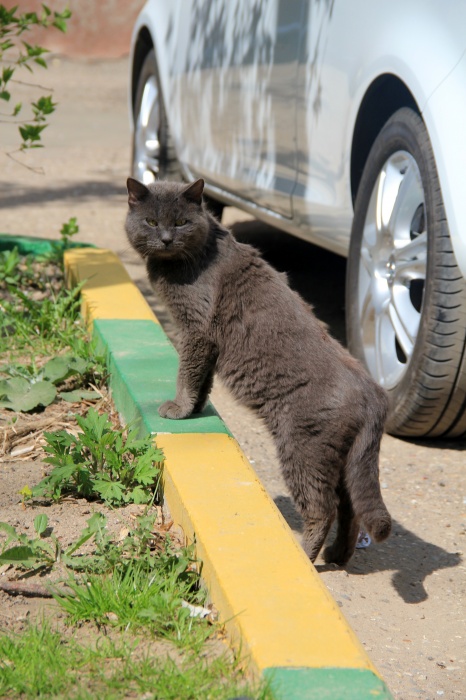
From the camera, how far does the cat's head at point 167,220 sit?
337 centimetres

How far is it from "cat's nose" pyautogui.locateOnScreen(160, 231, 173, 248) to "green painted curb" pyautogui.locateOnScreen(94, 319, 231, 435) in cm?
54

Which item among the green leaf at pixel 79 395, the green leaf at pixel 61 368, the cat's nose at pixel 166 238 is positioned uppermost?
the cat's nose at pixel 166 238

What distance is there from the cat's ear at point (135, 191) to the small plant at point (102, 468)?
3.03 ft

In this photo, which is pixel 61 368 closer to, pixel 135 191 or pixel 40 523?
pixel 135 191

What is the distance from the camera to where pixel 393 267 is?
3.99 metres

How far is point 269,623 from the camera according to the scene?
203 centimetres

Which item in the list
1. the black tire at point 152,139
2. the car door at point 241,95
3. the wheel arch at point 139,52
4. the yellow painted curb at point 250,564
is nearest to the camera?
the yellow painted curb at point 250,564

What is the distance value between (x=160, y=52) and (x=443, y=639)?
482 centimetres

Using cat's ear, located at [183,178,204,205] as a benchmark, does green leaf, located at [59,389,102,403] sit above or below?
below

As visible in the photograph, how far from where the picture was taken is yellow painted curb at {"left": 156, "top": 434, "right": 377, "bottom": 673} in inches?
76.7

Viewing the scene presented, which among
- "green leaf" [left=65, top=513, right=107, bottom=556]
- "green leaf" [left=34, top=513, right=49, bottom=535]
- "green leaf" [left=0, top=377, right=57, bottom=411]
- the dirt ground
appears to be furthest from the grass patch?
"green leaf" [left=0, top=377, right=57, bottom=411]

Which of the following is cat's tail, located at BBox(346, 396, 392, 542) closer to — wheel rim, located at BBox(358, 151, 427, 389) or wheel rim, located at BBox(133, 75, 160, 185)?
wheel rim, located at BBox(358, 151, 427, 389)

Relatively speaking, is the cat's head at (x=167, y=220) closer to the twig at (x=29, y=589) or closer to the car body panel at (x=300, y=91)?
the car body panel at (x=300, y=91)

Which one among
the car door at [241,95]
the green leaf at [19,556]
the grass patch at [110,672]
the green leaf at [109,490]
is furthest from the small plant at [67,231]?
the grass patch at [110,672]
